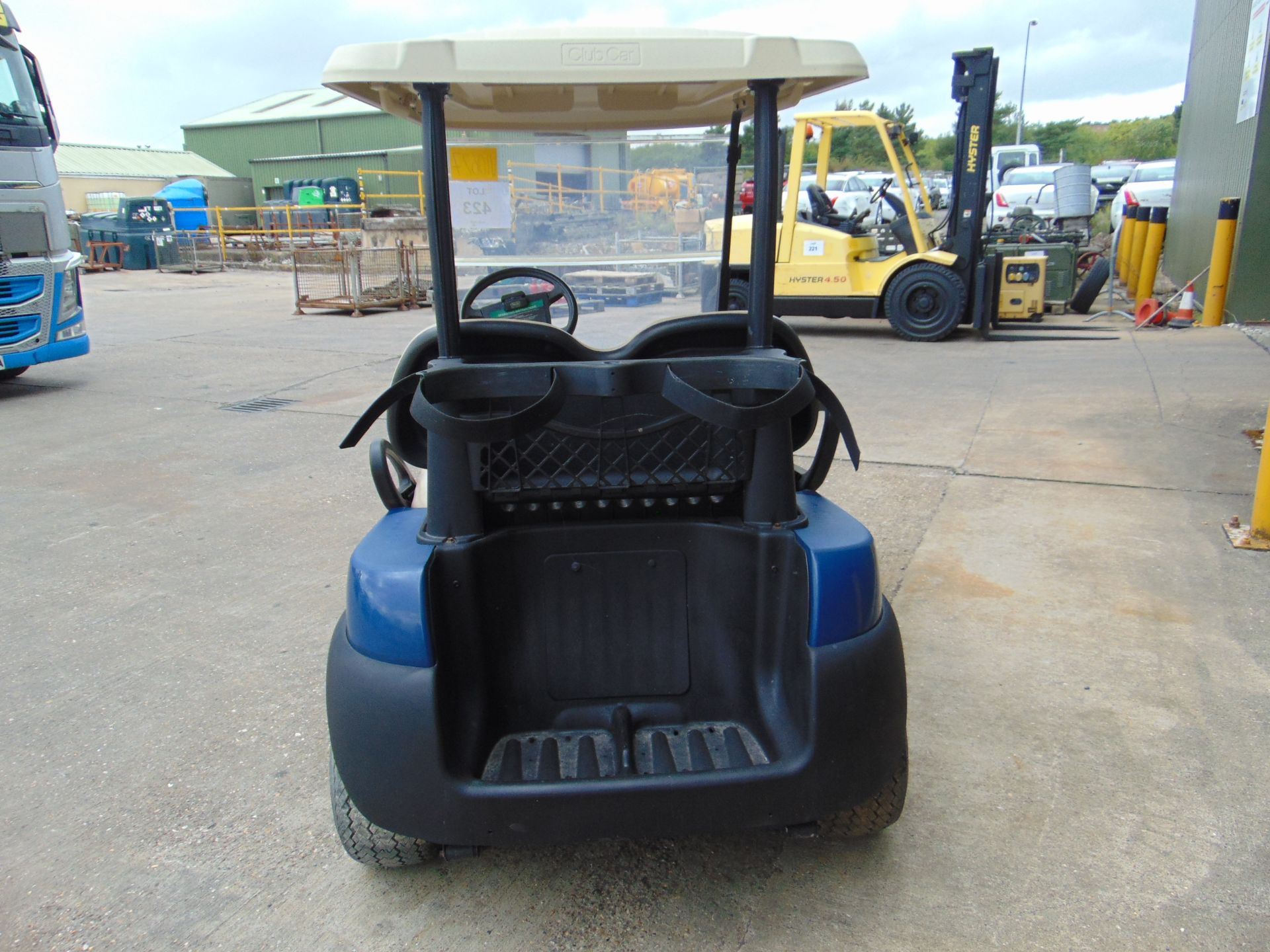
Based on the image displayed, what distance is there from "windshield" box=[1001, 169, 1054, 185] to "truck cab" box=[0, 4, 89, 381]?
20.5m

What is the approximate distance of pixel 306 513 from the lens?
4855 millimetres

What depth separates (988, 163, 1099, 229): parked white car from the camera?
19.2 meters

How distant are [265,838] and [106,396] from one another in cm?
677

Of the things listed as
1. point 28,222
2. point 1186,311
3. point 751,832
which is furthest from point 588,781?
point 1186,311

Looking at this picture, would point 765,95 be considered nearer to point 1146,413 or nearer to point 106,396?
point 1146,413

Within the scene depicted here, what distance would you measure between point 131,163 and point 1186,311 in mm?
47057

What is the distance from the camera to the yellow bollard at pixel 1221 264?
10562mm

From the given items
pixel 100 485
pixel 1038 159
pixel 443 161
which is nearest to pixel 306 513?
pixel 100 485

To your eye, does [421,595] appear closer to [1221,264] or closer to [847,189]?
[1221,264]

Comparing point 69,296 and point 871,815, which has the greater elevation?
point 69,296

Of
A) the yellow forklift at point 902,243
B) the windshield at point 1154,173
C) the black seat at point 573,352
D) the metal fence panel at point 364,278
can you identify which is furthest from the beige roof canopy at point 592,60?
the windshield at point 1154,173

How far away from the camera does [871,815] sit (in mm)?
2178

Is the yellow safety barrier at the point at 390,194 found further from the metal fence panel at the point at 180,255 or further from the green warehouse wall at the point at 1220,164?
the green warehouse wall at the point at 1220,164

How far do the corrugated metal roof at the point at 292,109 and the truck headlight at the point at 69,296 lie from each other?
1260 inches
